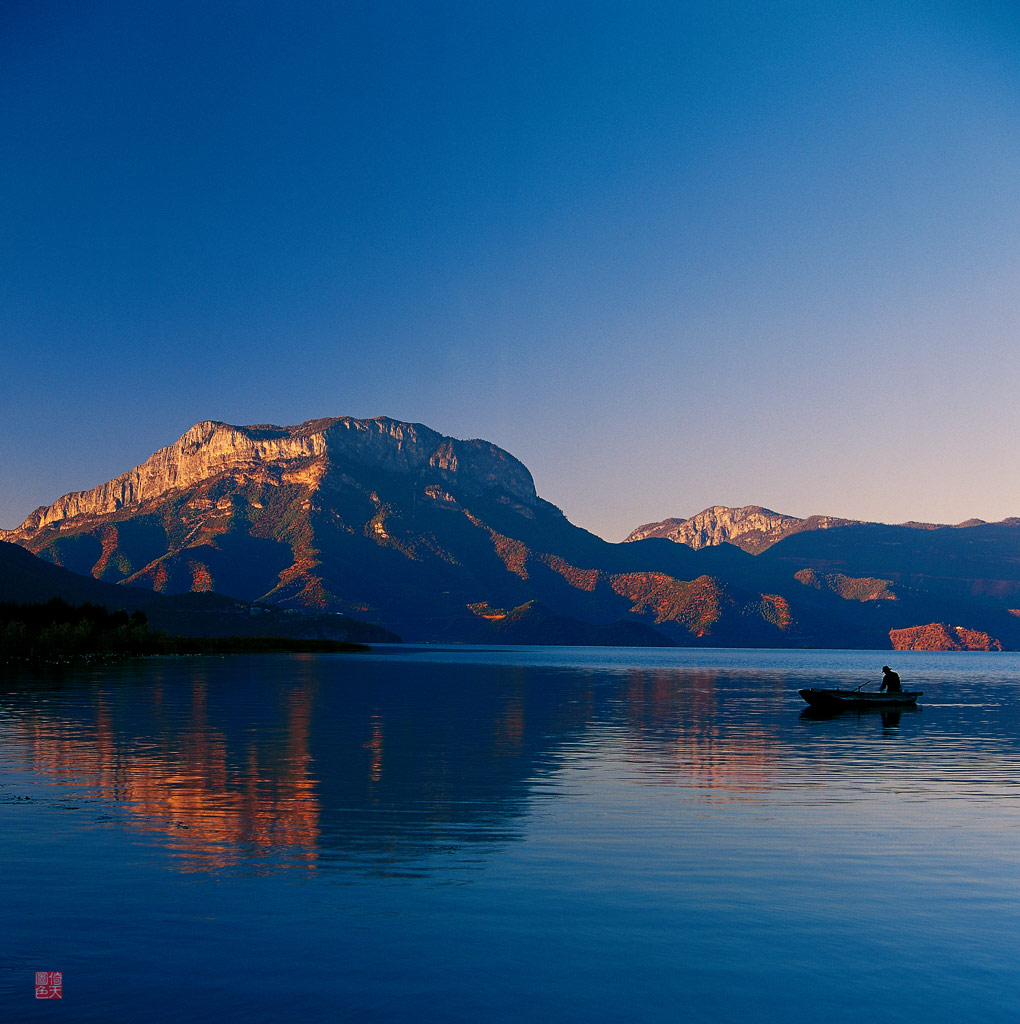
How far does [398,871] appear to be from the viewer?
24.2m

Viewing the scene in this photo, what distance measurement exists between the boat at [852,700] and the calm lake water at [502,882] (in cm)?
3268

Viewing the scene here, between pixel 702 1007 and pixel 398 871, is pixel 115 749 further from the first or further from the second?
pixel 702 1007

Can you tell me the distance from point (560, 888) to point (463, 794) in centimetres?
1482

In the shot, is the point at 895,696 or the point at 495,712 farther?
the point at 895,696

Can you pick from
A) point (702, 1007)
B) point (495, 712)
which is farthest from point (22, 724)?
point (702, 1007)

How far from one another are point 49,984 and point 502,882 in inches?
424

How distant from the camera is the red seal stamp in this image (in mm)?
15679

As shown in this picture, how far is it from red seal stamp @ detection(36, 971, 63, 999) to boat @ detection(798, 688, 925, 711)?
7828 centimetres

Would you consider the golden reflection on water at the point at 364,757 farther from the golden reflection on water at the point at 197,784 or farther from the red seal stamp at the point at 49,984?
the red seal stamp at the point at 49,984

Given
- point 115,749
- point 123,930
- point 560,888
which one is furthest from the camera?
point 115,749

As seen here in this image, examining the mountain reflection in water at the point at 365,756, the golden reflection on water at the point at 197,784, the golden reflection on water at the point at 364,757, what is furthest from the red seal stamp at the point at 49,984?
the mountain reflection in water at the point at 365,756

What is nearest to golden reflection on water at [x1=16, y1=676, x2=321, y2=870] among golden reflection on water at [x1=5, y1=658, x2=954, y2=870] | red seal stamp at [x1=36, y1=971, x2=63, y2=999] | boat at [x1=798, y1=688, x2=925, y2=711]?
golden reflection on water at [x1=5, y1=658, x2=954, y2=870]

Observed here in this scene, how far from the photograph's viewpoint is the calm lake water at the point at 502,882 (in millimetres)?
16359

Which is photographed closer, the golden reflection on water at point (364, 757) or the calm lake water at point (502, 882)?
the calm lake water at point (502, 882)
